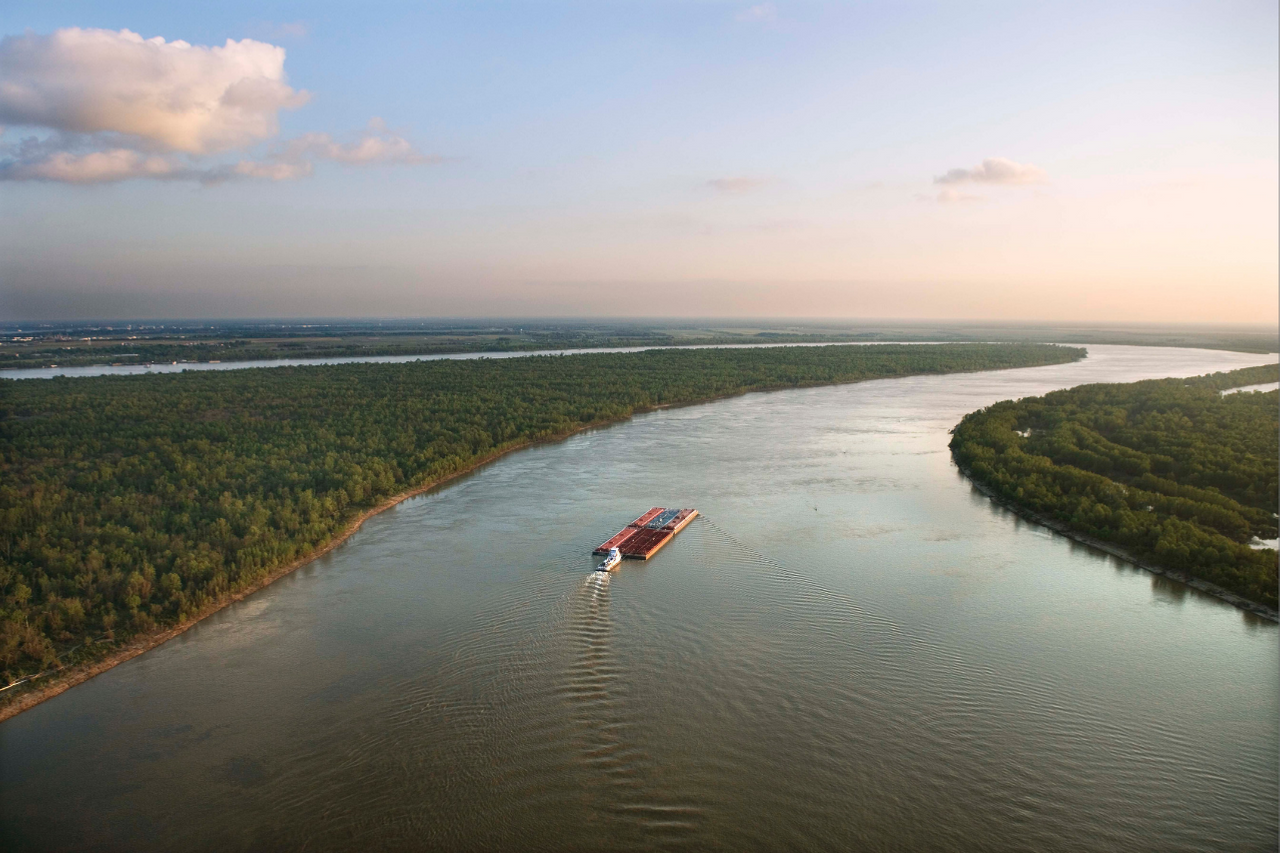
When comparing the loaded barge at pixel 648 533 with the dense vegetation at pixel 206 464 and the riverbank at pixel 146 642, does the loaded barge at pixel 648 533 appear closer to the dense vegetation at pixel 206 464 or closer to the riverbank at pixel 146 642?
the riverbank at pixel 146 642

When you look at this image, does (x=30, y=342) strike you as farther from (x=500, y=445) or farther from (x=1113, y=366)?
(x=1113, y=366)

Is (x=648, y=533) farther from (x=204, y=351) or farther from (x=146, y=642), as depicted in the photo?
(x=204, y=351)

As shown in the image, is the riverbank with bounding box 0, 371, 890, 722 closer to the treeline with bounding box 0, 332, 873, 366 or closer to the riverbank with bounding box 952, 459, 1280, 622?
the riverbank with bounding box 952, 459, 1280, 622

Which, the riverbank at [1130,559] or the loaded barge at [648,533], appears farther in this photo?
the loaded barge at [648,533]

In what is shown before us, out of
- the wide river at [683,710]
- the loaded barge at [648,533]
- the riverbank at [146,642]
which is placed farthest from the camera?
the loaded barge at [648,533]

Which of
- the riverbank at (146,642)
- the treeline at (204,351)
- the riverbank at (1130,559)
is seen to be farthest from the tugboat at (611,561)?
the treeline at (204,351)

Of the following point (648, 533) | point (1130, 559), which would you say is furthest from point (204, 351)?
point (1130, 559)

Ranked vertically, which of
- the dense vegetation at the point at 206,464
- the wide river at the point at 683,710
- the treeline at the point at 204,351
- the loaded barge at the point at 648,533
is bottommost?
the wide river at the point at 683,710
